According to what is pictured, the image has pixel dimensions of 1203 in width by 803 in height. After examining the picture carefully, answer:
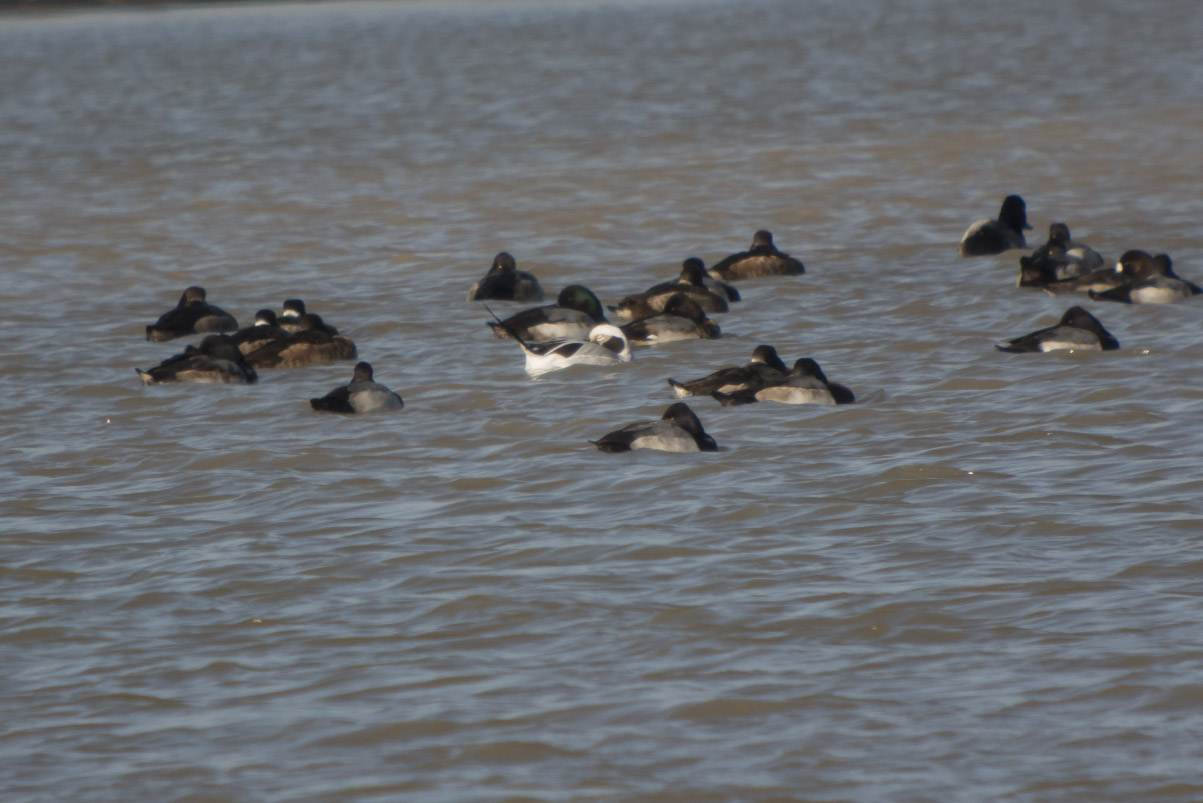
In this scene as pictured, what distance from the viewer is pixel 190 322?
54.2 feet

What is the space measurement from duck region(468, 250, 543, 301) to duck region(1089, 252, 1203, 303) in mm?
5503

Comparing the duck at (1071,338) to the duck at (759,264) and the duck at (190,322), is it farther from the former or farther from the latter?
Answer: the duck at (190,322)

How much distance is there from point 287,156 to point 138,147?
3547mm

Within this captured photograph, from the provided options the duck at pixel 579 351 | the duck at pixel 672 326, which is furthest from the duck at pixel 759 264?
the duck at pixel 579 351

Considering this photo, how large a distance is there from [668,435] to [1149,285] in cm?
643

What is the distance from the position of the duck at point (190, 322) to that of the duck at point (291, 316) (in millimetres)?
575

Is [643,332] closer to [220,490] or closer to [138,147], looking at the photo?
[220,490]

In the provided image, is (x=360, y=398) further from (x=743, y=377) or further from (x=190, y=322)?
(x=190, y=322)

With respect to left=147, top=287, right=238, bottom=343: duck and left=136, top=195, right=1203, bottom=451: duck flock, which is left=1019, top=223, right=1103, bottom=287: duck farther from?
left=147, top=287, right=238, bottom=343: duck

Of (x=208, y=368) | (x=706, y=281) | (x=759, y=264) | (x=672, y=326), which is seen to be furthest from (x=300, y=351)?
(x=759, y=264)

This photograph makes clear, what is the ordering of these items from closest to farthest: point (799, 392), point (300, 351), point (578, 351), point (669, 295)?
point (799, 392) → point (578, 351) → point (300, 351) → point (669, 295)

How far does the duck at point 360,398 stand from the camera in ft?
42.9

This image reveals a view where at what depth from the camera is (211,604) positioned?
29.5 feet

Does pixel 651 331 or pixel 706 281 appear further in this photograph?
pixel 706 281
